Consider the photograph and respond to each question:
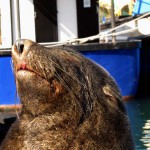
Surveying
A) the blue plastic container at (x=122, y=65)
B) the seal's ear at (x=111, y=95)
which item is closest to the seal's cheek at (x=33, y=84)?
the seal's ear at (x=111, y=95)

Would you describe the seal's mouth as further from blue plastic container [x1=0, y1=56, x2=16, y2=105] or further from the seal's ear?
blue plastic container [x1=0, y1=56, x2=16, y2=105]

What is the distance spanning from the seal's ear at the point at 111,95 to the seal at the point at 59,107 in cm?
3

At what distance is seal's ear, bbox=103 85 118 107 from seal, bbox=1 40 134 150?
0.03 m

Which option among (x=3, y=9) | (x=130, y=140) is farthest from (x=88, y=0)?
(x=130, y=140)

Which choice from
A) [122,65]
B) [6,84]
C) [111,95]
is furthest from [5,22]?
[111,95]

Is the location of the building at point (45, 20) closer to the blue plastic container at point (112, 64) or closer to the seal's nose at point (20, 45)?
the blue plastic container at point (112, 64)

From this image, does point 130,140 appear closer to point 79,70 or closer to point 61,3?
point 79,70

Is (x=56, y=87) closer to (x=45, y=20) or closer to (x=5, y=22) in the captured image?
(x=5, y=22)

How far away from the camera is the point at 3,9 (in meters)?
12.1

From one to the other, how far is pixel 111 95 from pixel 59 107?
421 millimetres

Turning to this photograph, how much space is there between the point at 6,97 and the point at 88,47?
2.08 meters

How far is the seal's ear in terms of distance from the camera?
3477 millimetres

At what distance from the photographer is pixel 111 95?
11.5 feet

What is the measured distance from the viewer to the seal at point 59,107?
3170 mm
